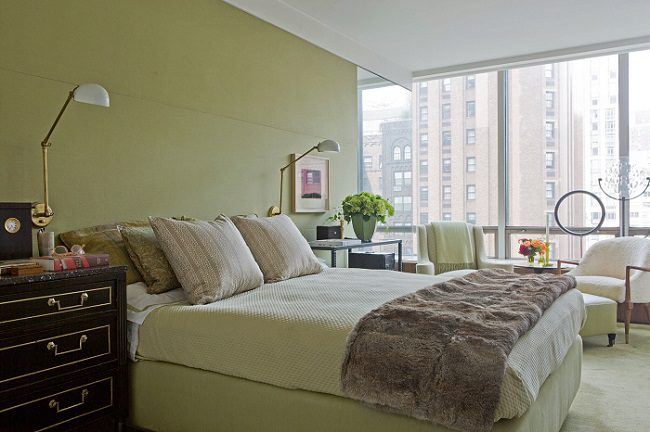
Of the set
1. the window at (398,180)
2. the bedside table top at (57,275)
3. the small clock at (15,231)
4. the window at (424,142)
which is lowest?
the bedside table top at (57,275)

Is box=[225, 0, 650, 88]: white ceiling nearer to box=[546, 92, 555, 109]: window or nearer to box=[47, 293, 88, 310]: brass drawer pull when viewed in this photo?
box=[546, 92, 555, 109]: window

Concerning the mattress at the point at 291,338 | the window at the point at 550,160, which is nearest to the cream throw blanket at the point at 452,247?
the window at the point at 550,160

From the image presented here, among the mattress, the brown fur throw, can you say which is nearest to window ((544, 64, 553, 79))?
the mattress

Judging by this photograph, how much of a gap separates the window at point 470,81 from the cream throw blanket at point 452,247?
186 centimetres

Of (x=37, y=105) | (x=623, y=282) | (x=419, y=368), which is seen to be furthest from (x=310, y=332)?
(x=623, y=282)

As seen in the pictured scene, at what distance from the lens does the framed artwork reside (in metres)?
4.71

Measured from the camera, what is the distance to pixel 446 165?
265 inches

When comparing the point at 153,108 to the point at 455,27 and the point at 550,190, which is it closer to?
the point at 455,27

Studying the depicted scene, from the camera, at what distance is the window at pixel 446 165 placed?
22.0 ft

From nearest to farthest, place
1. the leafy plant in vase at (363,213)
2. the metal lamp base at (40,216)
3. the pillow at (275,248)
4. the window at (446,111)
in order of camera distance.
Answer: the metal lamp base at (40,216) < the pillow at (275,248) < the leafy plant in vase at (363,213) < the window at (446,111)

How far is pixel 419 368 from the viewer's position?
187 cm

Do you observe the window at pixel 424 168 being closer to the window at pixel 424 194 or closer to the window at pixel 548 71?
the window at pixel 424 194

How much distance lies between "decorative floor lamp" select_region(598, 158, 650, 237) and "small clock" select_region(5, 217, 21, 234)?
5.30 meters

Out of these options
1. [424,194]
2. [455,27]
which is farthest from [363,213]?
[424,194]
